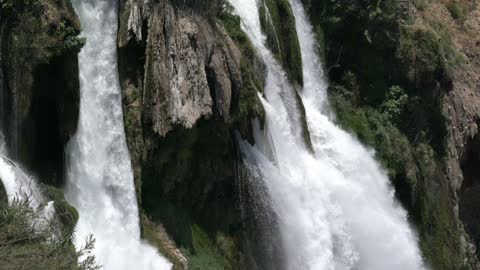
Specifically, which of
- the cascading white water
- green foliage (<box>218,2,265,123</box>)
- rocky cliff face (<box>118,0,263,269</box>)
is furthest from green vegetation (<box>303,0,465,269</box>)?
the cascading white water

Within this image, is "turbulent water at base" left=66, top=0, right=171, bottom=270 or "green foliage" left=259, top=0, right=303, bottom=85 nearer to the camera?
"turbulent water at base" left=66, top=0, right=171, bottom=270

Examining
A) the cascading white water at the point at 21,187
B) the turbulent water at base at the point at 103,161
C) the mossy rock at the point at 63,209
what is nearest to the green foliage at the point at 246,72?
the turbulent water at base at the point at 103,161

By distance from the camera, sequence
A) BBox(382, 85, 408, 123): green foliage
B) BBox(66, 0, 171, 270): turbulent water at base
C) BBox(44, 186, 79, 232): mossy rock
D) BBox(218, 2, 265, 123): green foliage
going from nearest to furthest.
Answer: BBox(44, 186, 79, 232): mossy rock < BBox(66, 0, 171, 270): turbulent water at base < BBox(218, 2, 265, 123): green foliage < BBox(382, 85, 408, 123): green foliage

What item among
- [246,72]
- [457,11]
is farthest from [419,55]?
[246,72]

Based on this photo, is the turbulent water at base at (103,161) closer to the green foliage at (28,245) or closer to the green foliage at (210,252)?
the green foliage at (210,252)

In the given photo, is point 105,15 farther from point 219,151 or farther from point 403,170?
point 403,170

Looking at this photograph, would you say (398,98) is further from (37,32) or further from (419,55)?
(37,32)

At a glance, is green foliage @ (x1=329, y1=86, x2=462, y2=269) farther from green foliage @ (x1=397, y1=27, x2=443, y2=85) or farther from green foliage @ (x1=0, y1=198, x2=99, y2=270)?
green foliage @ (x1=0, y1=198, x2=99, y2=270)
